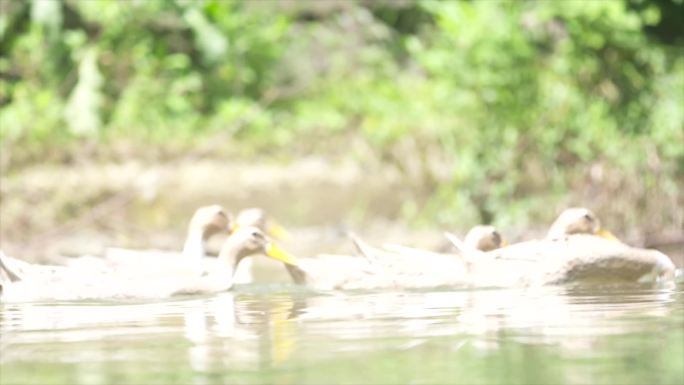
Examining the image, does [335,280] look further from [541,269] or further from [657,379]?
[657,379]

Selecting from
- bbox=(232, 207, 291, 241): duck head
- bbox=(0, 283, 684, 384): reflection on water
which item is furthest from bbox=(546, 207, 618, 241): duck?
bbox=(232, 207, 291, 241): duck head

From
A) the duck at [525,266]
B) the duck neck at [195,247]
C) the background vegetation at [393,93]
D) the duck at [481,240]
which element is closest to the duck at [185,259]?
the duck neck at [195,247]

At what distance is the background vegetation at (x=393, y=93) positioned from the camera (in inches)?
396

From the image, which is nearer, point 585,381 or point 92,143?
point 585,381

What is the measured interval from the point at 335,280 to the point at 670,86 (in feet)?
10.6

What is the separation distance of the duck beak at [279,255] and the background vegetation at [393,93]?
2.38 m

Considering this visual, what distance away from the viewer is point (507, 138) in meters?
10.5

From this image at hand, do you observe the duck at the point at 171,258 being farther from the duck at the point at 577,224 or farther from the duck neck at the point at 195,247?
the duck at the point at 577,224

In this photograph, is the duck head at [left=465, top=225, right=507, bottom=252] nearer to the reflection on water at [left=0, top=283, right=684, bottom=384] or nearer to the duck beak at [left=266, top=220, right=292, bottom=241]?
the reflection on water at [left=0, top=283, right=684, bottom=384]

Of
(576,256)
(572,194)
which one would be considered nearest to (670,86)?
(572,194)

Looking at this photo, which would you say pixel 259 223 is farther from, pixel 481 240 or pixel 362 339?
pixel 362 339

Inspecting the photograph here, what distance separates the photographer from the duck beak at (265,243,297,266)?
795 cm

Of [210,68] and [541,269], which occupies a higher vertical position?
[210,68]

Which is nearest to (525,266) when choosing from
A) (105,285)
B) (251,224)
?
(105,285)
